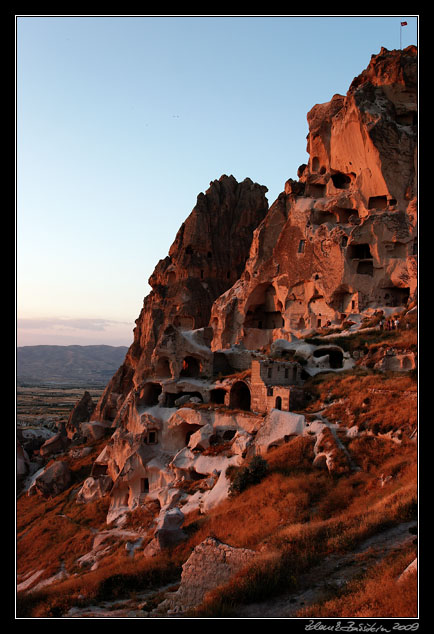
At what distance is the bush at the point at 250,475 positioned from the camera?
19281mm

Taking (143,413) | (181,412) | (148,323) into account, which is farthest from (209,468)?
(148,323)

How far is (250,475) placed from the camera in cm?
1941

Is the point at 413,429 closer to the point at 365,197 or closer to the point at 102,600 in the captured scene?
the point at 102,600

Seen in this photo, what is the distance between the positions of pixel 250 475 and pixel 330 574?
8.75 meters

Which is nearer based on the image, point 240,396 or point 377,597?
point 377,597

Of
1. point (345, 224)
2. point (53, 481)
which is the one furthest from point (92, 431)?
point (345, 224)

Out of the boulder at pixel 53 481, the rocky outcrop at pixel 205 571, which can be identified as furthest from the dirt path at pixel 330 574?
the boulder at pixel 53 481

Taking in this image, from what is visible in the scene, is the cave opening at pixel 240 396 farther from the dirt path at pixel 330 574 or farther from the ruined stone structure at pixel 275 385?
the dirt path at pixel 330 574

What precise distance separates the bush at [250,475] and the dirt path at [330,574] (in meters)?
7.40

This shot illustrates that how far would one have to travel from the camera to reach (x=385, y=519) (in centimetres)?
1264

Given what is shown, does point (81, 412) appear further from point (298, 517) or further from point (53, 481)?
point (298, 517)

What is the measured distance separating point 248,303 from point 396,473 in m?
33.7

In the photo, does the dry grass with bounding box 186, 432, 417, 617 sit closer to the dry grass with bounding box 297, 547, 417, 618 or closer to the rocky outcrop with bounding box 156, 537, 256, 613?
the rocky outcrop with bounding box 156, 537, 256, 613

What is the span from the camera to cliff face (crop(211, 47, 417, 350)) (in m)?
41.2
